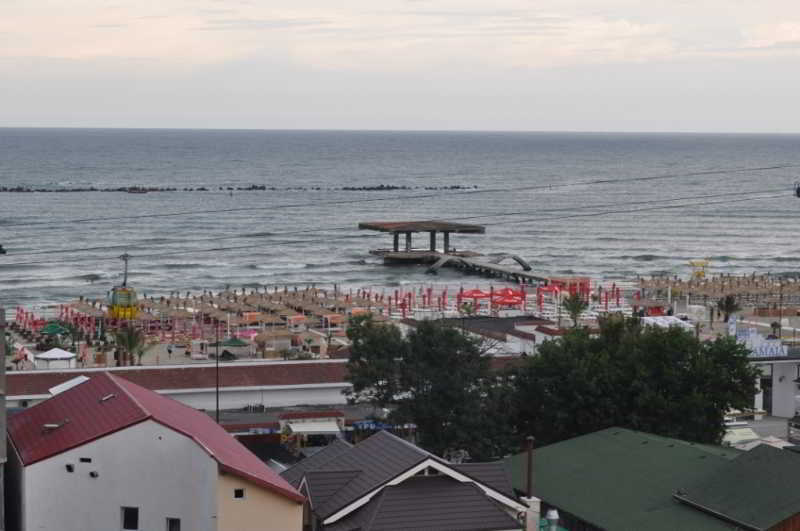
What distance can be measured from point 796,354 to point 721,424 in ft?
30.6

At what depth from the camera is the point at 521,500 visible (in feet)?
68.5

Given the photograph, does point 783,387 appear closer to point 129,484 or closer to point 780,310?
point 129,484

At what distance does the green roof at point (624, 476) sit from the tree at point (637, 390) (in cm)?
178

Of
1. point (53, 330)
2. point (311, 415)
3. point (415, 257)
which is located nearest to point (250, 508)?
point (311, 415)

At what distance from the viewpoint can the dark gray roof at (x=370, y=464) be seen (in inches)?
788

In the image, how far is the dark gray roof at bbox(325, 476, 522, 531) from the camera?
19328mm

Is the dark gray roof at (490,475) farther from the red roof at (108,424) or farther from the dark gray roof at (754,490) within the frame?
the dark gray roof at (754,490)

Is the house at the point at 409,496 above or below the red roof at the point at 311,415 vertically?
above

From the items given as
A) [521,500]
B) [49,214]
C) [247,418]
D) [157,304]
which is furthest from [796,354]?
[49,214]

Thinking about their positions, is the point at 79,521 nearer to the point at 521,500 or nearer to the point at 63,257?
the point at 521,500

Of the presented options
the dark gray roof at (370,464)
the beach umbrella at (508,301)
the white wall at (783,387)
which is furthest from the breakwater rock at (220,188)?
the dark gray roof at (370,464)

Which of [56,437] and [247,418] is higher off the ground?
[56,437]

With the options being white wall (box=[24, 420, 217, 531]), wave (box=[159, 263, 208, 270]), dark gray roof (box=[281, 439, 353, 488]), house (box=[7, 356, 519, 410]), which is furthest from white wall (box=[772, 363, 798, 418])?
wave (box=[159, 263, 208, 270])

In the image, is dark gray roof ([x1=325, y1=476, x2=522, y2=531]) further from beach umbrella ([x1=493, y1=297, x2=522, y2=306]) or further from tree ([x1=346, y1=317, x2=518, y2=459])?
beach umbrella ([x1=493, y1=297, x2=522, y2=306])
